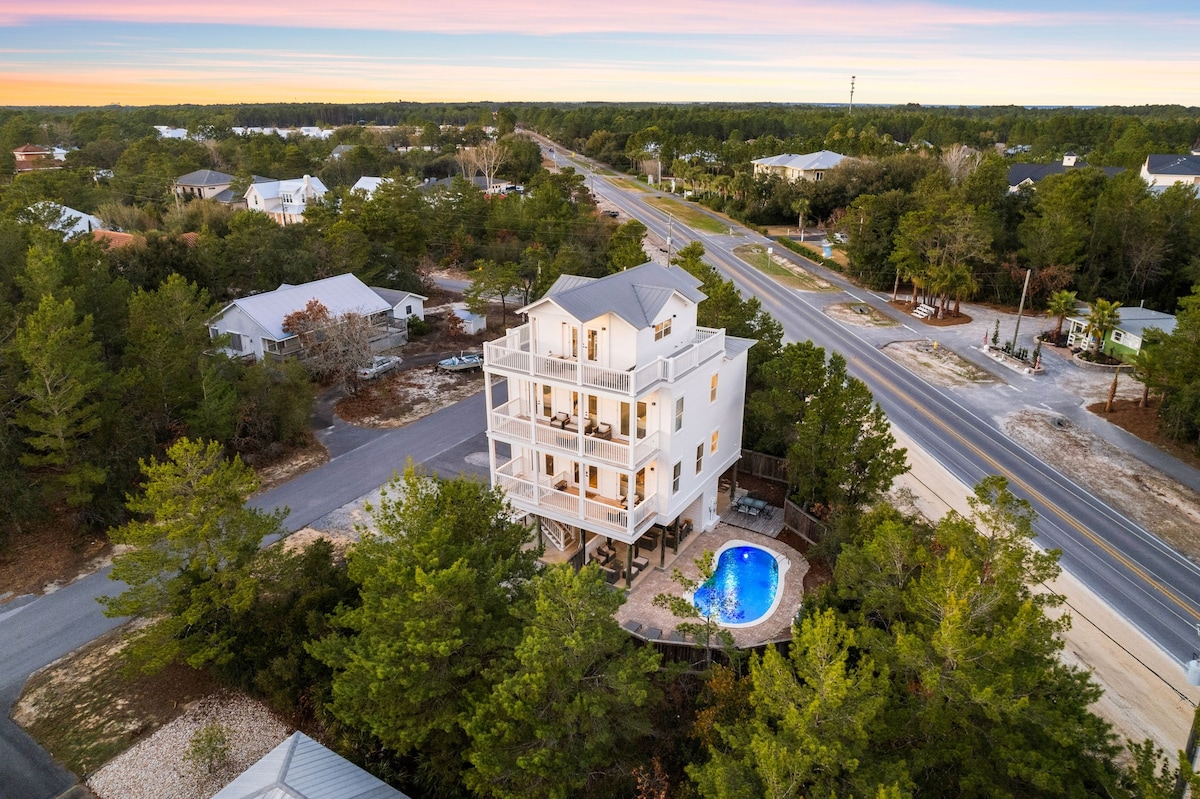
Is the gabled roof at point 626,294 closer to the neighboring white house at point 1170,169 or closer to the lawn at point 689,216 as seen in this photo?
the lawn at point 689,216

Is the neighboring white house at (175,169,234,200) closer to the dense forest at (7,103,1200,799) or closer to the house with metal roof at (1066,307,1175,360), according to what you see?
the dense forest at (7,103,1200,799)

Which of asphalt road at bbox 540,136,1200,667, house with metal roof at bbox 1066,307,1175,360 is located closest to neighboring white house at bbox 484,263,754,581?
asphalt road at bbox 540,136,1200,667

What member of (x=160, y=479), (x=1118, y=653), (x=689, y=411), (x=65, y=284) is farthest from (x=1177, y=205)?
(x=65, y=284)

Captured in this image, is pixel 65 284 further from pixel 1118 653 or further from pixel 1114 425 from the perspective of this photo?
pixel 1114 425

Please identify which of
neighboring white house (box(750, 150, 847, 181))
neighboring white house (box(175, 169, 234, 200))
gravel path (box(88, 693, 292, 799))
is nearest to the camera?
gravel path (box(88, 693, 292, 799))

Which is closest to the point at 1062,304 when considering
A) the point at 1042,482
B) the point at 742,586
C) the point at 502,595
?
the point at 1042,482

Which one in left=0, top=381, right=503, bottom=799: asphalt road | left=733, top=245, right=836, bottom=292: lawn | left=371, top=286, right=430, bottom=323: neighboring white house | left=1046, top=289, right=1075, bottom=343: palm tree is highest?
left=1046, top=289, right=1075, bottom=343: palm tree
